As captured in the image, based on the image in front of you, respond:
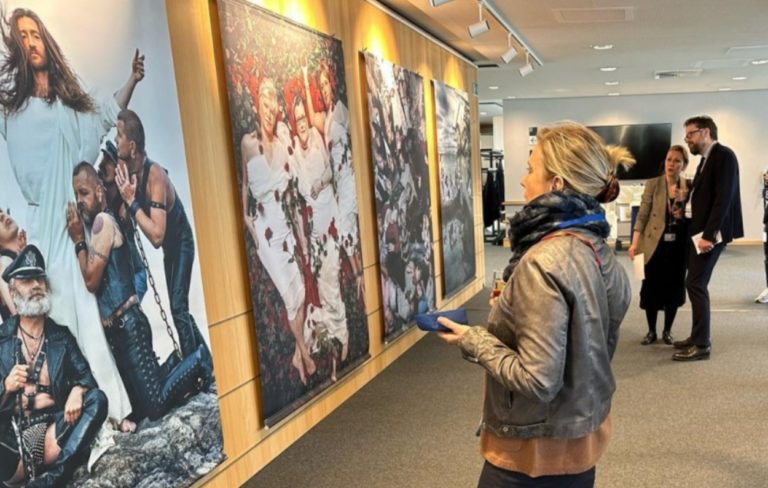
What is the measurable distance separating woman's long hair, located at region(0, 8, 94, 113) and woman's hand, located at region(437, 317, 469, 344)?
1.31 m

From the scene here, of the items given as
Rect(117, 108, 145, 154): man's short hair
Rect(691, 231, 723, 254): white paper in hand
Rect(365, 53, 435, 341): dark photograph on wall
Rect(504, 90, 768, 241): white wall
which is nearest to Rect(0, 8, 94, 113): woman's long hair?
Rect(117, 108, 145, 154): man's short hair

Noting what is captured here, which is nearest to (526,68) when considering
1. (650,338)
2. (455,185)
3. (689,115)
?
(455,185)

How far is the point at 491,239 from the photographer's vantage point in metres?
11.0

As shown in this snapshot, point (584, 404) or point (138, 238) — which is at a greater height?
point (138, 238)

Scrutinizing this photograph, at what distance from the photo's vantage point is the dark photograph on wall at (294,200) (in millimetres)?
2561

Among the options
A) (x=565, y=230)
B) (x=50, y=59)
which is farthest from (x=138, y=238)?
(x=565, y=230)

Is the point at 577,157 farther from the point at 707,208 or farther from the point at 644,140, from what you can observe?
the point at 644,140

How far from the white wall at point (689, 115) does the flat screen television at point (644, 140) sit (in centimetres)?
13

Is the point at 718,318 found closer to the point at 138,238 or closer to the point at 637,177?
the point at 138,238

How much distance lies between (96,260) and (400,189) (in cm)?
265

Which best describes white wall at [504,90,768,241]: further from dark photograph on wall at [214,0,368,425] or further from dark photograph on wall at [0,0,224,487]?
dark photograph on wall at [0,0,224,487]

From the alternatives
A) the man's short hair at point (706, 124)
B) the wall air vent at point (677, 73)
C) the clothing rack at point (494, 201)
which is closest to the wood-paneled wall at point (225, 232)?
the man's short hair at point (706, 124)

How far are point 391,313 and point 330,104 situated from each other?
1.57m

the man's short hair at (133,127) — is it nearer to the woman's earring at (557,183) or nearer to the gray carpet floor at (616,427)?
→ the woman's earring at (557,183)
